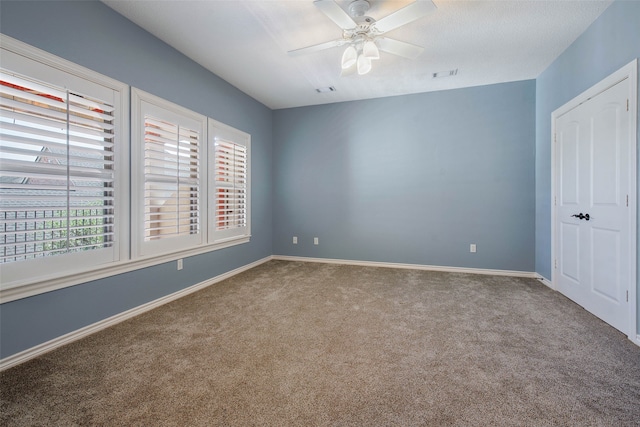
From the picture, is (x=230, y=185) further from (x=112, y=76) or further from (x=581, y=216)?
(x=581, y=216)

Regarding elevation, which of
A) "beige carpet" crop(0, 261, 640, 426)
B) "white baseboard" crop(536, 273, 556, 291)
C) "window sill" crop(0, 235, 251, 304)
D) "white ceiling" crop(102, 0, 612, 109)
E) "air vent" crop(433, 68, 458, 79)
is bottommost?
"beige carpet" crop(0, 261, 640, 426)

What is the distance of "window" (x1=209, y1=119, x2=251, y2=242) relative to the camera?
3615 millimetres

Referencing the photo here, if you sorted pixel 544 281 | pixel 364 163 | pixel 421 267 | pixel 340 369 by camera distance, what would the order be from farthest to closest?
1. pixel 364 163
2. pixel 421 267
3. pixel 544 281
4. pixel 340 369

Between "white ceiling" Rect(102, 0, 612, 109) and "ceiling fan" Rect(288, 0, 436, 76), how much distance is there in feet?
0.55

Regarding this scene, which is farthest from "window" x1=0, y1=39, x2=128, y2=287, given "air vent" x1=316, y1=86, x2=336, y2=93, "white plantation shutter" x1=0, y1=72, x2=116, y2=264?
"air vent" x1=316, y1=86, x2=336, y2=93

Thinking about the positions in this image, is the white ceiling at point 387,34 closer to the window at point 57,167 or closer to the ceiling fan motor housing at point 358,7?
the ceiling fan motor housing at point 358,7

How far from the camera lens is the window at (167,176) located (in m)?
2.60

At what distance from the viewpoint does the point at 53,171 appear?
6.44ft

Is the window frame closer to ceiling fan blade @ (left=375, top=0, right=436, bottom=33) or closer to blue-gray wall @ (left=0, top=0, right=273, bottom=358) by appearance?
blue-gray wall @ (left=0, top=0, right=273, bottom=358)

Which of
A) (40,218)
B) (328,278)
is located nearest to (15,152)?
(40,218)

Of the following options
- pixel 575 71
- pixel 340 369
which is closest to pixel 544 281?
pixel 575 71

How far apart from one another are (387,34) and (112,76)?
8.64 feet

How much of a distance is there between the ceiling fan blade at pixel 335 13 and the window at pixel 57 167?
191cm

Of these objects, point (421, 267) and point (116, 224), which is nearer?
point (116, 224)
